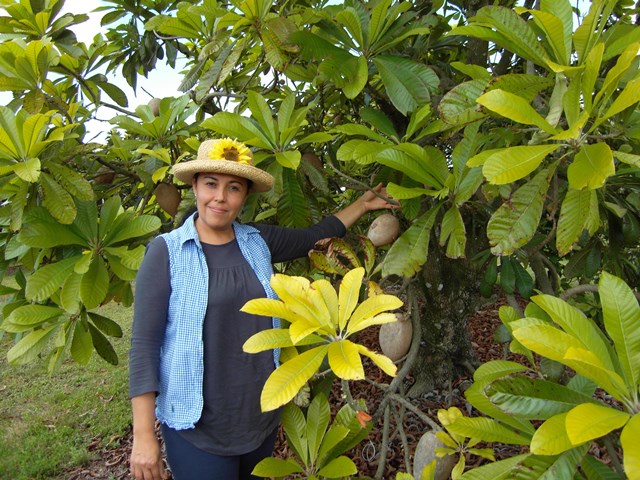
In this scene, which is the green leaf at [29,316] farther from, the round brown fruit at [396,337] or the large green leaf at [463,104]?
the large green leaf at [463,104]

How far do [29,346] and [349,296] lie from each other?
1.22 meters

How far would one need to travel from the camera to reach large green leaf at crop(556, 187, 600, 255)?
0.92 metres

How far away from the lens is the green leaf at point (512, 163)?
834 mm

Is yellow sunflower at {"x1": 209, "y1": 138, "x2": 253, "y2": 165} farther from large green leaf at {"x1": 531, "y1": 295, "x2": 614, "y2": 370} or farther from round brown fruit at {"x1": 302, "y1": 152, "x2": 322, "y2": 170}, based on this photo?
large green leaf at {"x1": 531, "y1": 295, "x2": 614, "y2": 370}

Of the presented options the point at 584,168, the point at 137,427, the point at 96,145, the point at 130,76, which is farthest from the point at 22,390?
the point at 584,168

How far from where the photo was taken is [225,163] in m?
1.22

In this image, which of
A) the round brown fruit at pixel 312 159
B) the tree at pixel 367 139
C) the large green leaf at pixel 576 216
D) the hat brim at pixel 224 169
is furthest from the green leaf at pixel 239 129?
the large green leaf at pixel 576 216

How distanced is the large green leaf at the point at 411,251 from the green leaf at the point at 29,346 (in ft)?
3.86

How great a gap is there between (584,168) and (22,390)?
3.87 meters

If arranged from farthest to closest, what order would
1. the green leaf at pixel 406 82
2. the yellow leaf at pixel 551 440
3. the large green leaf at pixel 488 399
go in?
the green leaf at pixel 406 82, the large green leaf at pixel 488 399, the yellow leaf at pixel 551 440

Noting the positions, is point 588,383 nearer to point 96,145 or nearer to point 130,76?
point 96,145

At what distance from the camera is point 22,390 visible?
3.43 m

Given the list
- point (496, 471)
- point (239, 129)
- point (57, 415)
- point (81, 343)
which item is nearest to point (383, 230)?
point (239, 129)

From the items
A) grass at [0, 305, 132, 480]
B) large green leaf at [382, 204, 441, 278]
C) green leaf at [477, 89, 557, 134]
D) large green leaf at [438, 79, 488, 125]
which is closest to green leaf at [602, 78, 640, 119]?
green leaf at [477, 89, 557, 134]
